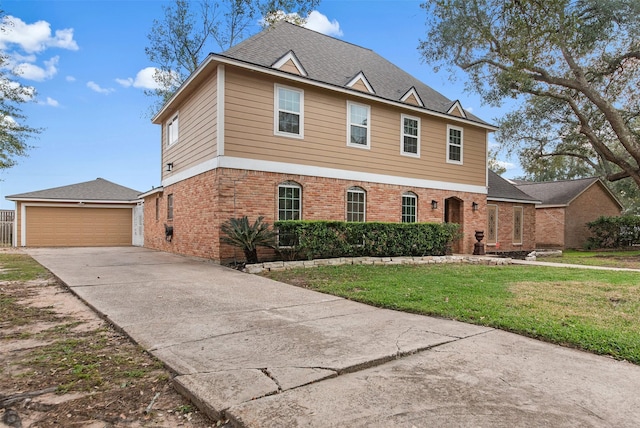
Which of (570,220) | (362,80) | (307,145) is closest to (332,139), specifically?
(307,145)

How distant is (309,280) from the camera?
7781mm

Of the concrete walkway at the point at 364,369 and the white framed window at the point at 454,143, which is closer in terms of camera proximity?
the concrete walkway at the point at 364,369

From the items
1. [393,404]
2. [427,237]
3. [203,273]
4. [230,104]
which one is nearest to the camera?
[393,404]

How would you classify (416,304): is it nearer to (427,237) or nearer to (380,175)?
(427,237)

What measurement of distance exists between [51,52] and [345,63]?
12354 mm

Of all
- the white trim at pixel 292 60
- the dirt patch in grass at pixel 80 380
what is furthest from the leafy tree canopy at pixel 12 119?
the dirt patch in grass at pixel 80 380

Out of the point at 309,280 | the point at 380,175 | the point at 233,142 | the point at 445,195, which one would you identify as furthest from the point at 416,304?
the point at 445,195

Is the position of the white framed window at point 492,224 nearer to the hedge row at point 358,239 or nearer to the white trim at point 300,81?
the white trim at point 300,81

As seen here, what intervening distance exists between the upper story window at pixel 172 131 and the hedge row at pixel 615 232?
22.6 m

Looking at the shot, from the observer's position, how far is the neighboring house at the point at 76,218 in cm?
1859

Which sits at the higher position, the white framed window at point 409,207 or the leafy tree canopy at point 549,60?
the leafy tree canopy at point 549,60

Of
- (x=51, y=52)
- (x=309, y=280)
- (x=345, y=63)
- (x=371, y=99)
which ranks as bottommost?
(x=309, y=280)

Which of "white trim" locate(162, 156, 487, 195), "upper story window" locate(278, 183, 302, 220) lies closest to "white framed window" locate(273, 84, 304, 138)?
"white trim" locate(162, 156, 487, 195)

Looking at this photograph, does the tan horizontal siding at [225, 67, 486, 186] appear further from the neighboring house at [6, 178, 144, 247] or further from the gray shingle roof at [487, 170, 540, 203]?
the neighboring house at [6, 178, 144, 247]
